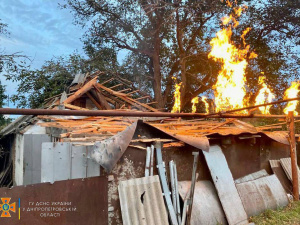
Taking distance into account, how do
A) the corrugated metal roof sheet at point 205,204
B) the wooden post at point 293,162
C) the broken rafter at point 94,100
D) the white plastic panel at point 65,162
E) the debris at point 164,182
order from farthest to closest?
the broken rafter at point 94,100, the wooden post at point 293,162, the corrugated metal roof sheet at point 205,204, the debris at point 164,182, the white plastic panel at point 65,162

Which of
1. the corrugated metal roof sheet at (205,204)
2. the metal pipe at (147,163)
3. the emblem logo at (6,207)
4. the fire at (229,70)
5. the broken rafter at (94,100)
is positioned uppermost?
the fire at (229,70)

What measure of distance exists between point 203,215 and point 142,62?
1370 centimetres

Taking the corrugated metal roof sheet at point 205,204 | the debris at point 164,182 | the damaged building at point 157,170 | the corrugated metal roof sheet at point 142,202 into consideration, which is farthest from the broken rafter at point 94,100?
the corrugated metal roof sheet at point 142,202

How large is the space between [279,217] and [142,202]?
4.13m

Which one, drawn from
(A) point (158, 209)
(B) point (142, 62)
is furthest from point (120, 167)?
(B) point (142, 62)

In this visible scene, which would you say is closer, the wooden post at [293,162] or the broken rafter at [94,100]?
the wooden post at [293,162]

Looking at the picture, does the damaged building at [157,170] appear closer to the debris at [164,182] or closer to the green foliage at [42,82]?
the debris at [164,182]

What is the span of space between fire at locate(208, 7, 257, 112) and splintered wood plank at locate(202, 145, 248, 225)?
16.9 ft

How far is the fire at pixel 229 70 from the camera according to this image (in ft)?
39.9

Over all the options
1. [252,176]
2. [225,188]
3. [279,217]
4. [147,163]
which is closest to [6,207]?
[147,163]

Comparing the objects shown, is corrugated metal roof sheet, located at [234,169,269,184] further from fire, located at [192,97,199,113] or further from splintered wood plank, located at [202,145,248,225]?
fire, located at [192,97,199,113]

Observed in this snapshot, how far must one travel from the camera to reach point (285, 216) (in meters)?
7.05

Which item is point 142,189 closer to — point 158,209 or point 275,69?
point 158,209

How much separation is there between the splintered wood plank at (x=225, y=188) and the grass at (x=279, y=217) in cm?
47
